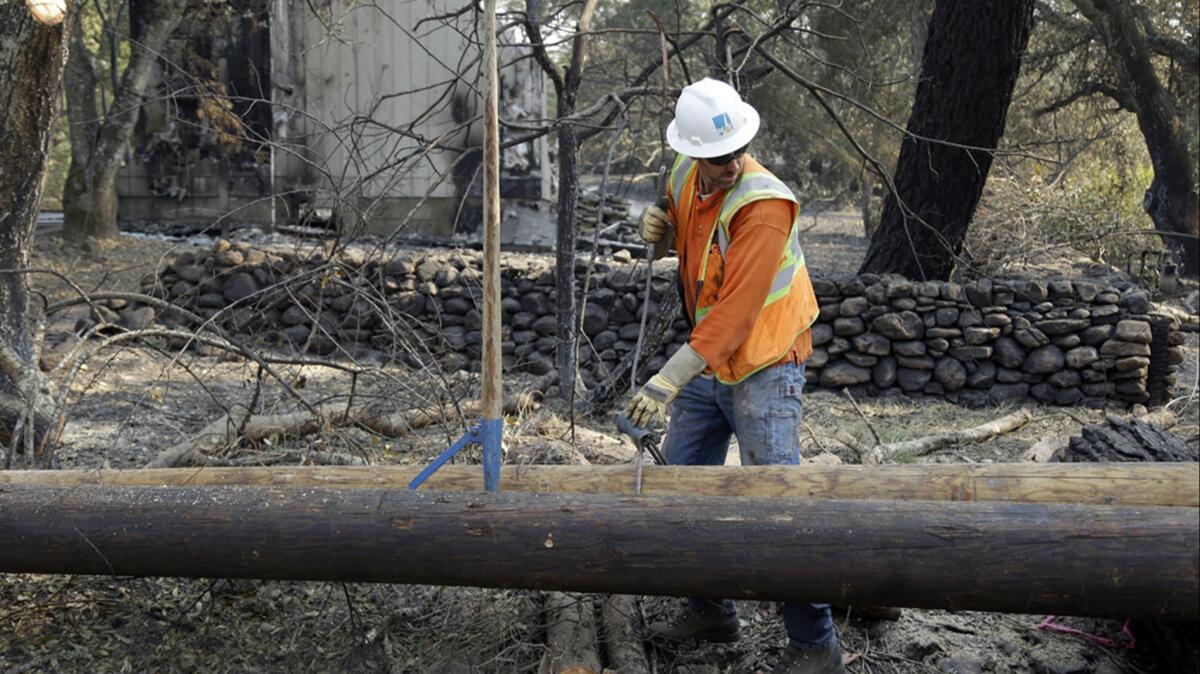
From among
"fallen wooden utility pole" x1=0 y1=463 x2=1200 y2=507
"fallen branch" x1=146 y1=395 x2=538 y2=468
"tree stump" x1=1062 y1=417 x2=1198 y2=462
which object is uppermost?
"fallen wooden utility pole" x1=0 y1=463 x2=1200 y2=507

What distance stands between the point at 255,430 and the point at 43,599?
59.9 inches

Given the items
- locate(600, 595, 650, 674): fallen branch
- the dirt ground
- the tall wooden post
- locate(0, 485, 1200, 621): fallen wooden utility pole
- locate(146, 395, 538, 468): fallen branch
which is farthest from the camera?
locate(146, 395, 538, 468): fallen branch

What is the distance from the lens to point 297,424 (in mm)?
5602

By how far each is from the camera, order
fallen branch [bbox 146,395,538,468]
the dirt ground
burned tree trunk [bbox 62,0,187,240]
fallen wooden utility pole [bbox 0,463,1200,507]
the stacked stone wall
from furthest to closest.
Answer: burned tree trunk [bbox 62,0,187,240]
the stacked stone wall
fallen branch [bbox 146,395,538,468]
the dirt ground
fallen wooden utility pole [bbox 0,463,1200,507]

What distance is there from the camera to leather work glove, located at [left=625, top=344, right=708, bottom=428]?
3596mm

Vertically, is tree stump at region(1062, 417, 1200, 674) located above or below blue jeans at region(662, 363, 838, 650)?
below

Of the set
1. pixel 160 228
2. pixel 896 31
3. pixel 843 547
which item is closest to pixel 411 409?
pixel 843 547

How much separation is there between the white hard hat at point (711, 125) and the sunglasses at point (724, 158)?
0.02 meters

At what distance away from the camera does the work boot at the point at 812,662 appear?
11.7 ft

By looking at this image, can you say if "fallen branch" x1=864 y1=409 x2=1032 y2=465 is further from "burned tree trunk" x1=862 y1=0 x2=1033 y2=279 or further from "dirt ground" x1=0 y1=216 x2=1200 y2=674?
"dirt ground" x1=0 y1=216 x2=1200 y2=674

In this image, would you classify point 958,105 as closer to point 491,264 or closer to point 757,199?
point 757,199

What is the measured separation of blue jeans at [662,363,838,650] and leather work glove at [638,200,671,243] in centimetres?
56

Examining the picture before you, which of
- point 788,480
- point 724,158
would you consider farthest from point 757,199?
point 788,480

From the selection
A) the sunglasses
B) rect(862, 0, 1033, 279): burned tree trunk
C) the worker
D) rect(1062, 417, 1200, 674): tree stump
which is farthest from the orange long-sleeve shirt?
rect(862, 0, 1033, 279): burned tree trunk
